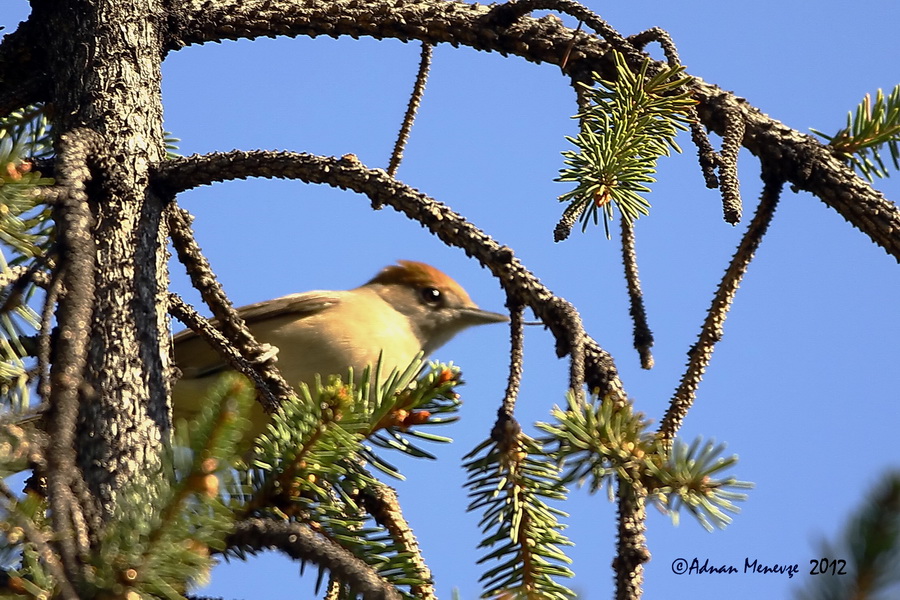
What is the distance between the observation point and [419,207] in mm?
2455

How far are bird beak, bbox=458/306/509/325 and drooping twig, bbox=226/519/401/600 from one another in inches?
147

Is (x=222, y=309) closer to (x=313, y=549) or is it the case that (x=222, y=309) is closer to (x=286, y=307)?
(x=313, y=549)

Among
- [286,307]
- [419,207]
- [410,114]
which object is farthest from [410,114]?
[286,307]

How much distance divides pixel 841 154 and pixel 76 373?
226 cm

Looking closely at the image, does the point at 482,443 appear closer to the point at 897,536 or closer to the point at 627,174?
the point at 627,174

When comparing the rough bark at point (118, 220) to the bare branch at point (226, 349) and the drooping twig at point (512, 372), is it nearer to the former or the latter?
the bare branch at point (226, 349)

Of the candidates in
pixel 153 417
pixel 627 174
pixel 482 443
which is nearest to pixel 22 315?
Answer: pixel 153 417

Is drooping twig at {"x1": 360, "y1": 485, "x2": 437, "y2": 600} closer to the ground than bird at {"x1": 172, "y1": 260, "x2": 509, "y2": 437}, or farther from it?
closer to the ground

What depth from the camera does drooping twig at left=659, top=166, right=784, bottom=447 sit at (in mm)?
2523

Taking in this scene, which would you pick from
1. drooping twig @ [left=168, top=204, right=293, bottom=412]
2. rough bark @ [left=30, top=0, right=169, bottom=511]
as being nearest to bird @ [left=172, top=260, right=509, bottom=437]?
drooping twig @ [left=168, top=204, right=293, bottom=412]

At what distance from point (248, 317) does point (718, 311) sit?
2954mm

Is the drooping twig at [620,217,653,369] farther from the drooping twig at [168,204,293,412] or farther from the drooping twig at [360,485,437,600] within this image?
the drooping twig at [168,204,293,412]

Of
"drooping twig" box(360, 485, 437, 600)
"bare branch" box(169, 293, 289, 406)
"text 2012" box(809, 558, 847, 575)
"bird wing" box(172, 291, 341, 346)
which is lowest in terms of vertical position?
"text 2012" box(809, 558, 847, 575)

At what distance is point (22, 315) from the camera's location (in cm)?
272
